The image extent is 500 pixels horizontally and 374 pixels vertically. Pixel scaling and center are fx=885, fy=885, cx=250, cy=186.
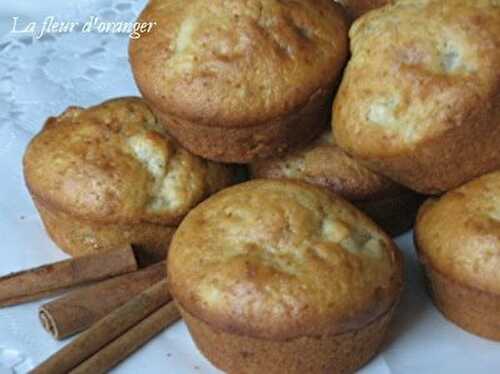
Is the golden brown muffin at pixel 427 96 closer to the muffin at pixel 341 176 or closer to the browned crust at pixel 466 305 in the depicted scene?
the muffin at pixel 341 176

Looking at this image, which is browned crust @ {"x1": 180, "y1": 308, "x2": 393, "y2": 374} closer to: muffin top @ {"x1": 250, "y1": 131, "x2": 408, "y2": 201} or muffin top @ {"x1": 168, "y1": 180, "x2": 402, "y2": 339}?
muffin top @ {"x1": 168, "y1": 180, "x2": 402, "y2": 339}

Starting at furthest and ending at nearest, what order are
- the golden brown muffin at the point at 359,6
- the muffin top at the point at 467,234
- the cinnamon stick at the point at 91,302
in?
the golden brown muffin at the point at 359,6 < the cinnamon stick at the point at 91,302 < the muffin top at the point at 467,234

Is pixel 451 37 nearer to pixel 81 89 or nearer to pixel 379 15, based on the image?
pixel 379 15

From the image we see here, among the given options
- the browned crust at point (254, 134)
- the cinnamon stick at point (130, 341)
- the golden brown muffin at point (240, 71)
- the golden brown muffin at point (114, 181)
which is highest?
the golden brown muffin at point (240, 71)

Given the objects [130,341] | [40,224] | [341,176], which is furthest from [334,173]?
[40,224]

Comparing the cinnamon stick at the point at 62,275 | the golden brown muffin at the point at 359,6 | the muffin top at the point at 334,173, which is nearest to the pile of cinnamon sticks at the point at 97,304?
the cinnamon stick at the point at 62,275

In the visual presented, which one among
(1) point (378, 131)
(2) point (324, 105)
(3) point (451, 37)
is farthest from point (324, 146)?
(3) point (451, 37)

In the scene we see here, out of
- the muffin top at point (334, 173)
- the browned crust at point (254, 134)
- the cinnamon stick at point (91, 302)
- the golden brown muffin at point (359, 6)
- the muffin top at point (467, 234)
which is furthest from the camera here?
the golden brown muffin at point (359, 6)
